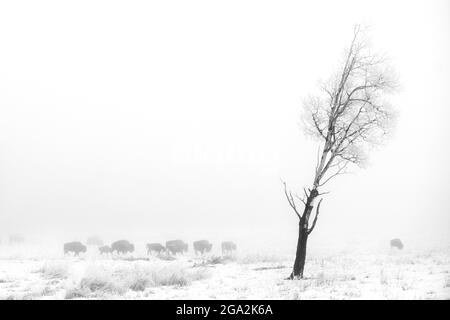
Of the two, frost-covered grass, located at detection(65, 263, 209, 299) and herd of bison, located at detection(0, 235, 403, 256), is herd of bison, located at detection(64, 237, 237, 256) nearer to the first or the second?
herd of bison, located at detection(0, 235, 403, 256)

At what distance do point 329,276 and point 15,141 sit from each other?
7457 inches

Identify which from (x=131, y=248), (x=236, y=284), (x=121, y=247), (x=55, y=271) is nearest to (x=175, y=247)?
(x=131, y=248)

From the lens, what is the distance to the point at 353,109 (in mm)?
16141

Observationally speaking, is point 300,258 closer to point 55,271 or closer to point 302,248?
point 302,248

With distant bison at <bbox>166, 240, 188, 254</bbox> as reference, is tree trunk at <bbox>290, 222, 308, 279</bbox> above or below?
above

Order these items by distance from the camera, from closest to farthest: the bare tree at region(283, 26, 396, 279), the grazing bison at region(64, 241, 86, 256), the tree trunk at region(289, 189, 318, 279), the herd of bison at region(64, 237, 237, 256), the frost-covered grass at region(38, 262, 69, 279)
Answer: the tree trunk at region(289, 189, 318, 279)
the bare tree at region(283, 26, 396, 279)
the frost-covered grass at region(38, 262, 69, 279)
the grazing bison at region(64, 241, 86, 256)
the herd of bison at region(64, 237, 237, 256)

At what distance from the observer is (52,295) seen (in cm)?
1212

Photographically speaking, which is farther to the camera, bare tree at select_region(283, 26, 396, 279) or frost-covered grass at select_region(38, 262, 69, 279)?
frost-covered grass at select_region(38, 262, 69, 279)

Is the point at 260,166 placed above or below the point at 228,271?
above

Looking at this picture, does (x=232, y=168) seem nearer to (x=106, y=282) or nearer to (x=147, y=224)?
(x=147, y=224)

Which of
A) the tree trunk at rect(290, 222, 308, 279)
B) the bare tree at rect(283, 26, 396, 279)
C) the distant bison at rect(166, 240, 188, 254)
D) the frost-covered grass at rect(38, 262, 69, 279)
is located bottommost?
the distant bison at rect(166, 240, 188, 254)

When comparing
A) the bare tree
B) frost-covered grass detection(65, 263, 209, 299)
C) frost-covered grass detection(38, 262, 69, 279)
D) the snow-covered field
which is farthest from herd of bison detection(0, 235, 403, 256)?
the bare tree

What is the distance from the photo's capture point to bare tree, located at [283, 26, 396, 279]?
1537 cm
